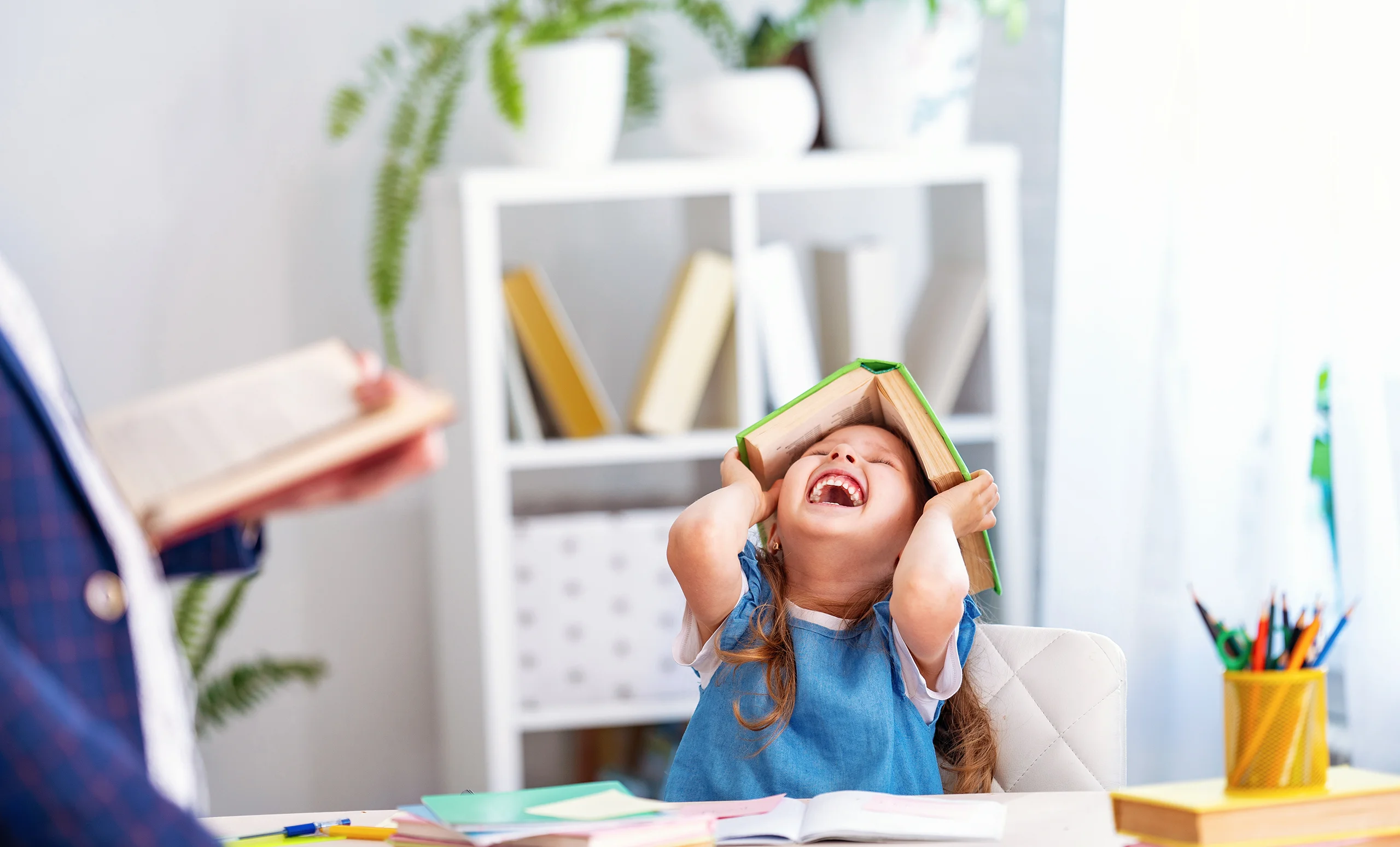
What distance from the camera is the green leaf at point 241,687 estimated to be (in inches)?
89.5

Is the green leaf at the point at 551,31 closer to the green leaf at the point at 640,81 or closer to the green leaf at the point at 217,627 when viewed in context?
the green leaf at the point at 640,81

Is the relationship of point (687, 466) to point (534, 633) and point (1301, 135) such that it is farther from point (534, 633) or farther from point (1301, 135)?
point (1301, 135)

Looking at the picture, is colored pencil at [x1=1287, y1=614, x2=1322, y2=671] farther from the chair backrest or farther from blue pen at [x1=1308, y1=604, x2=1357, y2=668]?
the chair backrest

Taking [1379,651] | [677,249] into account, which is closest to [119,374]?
[677,249]

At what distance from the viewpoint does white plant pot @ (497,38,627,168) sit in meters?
2.05

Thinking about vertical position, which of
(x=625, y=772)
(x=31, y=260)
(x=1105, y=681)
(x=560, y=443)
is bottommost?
(x=625, y=772)

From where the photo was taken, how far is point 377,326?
2475mm

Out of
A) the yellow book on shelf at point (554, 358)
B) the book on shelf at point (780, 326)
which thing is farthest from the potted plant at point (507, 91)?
the book on shelf at point (780, 326)

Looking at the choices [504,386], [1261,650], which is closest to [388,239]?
[504,386]

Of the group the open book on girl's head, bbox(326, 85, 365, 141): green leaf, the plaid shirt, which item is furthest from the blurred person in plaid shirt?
bbox(326, 85, 365, 141): green leaf

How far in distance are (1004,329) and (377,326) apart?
1162 millimetres

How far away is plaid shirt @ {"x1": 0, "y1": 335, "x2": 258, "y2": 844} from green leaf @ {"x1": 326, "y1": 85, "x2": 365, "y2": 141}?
1.60 m

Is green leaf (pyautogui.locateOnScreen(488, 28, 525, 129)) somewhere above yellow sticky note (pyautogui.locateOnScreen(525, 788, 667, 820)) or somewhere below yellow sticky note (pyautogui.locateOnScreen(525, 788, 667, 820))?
above

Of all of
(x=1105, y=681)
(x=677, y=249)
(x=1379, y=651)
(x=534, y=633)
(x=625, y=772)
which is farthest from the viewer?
(x=677, y=249)
